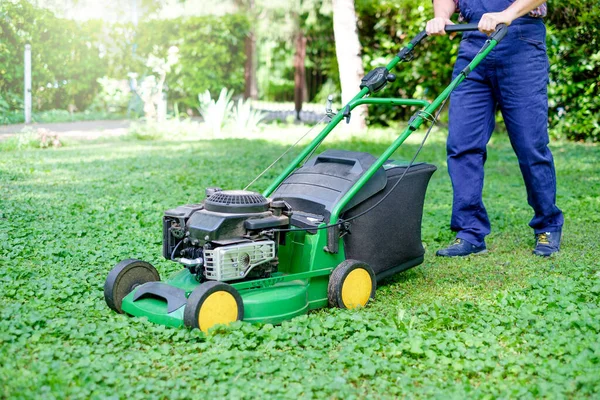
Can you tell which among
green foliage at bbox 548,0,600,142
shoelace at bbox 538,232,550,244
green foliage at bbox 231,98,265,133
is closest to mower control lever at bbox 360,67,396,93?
shoelace at bbox 538,232,550,244

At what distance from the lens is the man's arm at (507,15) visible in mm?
3520

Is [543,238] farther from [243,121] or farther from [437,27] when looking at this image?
[243,121]

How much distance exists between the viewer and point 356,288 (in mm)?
3039

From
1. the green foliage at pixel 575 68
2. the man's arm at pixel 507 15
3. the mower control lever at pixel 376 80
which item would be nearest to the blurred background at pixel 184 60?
the green foliage at pixel 575 68

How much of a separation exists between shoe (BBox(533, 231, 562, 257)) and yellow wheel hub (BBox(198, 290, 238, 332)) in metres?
2.01

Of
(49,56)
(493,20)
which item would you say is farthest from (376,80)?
(49,56)

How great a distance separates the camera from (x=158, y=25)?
11164 millimetres

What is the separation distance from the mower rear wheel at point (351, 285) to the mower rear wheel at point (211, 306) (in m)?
0.46

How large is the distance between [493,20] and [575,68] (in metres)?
5.67

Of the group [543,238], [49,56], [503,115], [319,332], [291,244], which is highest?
[49,56]

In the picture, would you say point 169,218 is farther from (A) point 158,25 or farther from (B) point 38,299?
(A) point 158,25

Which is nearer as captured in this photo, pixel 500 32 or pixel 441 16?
pixel 500 32

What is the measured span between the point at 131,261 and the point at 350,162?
39.5 inches

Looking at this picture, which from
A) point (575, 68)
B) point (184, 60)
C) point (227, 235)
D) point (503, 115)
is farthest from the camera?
point (184, 60)
